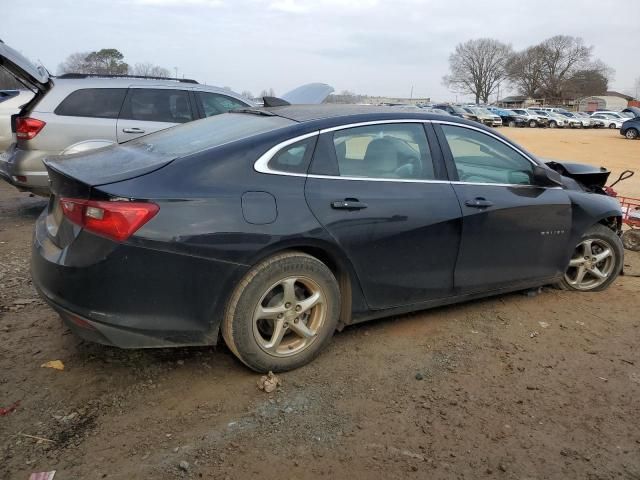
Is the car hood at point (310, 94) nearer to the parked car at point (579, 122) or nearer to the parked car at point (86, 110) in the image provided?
the parked car at point (86, 110)

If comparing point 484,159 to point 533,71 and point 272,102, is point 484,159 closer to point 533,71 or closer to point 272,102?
point 272,102

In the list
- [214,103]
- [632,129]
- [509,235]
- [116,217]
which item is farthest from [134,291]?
[632,129]

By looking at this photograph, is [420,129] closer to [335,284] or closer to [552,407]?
[335,284]

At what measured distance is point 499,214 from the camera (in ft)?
12.6

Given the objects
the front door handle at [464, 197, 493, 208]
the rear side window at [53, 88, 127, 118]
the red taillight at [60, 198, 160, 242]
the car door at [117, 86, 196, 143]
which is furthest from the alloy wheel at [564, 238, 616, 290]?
the rear side window at [53, 88, 127, 118]

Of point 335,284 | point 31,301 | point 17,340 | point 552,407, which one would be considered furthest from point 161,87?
point 552,407

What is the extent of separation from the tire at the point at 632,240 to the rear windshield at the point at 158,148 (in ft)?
16.0

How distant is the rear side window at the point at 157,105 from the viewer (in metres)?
6.86

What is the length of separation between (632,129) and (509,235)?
36.7 m

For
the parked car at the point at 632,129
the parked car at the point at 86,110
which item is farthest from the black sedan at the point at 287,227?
the parked car at the point at 632,129

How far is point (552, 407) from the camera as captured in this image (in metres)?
3.01

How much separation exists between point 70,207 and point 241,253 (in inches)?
36.2

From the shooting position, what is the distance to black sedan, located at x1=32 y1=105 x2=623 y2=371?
2.73 metres

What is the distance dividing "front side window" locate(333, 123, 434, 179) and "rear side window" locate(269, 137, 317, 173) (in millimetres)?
205
